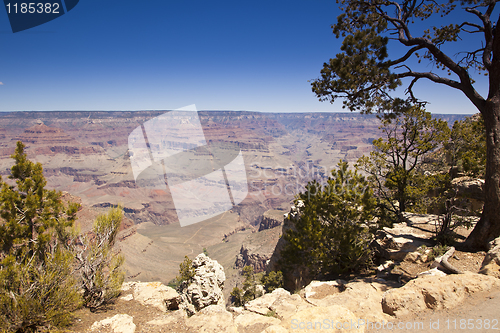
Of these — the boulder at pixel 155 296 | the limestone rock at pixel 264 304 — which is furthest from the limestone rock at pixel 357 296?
the boulder at pixel 155 296

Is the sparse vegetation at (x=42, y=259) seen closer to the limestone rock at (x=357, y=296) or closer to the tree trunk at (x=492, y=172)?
the limestone rock at (x=357, y=296)

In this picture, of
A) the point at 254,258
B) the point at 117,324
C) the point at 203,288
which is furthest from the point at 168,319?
the point at 254,258

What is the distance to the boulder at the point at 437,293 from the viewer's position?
5479 millimetres

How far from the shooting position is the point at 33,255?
7.25 meters

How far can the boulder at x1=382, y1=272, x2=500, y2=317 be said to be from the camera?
5.48 meters

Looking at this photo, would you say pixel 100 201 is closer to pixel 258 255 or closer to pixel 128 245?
pixel 128 245

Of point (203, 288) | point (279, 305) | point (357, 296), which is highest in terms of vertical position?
point (357, 296)

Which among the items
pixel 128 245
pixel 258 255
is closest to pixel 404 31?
pixel 258 255

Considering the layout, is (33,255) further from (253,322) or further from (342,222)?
(342,222)

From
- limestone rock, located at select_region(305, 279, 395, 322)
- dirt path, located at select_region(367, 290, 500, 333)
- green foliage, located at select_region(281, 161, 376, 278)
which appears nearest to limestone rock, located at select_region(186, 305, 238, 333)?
limestone rock, located at select_region(305, 279, 395, 322)

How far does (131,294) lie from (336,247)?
9.76 metres

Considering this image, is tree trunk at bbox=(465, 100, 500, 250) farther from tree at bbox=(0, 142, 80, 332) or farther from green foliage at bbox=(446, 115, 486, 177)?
tree at bbox=(0, 142, 80, 332)

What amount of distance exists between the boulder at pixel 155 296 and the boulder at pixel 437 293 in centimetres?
759

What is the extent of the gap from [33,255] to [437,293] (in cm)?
1099
